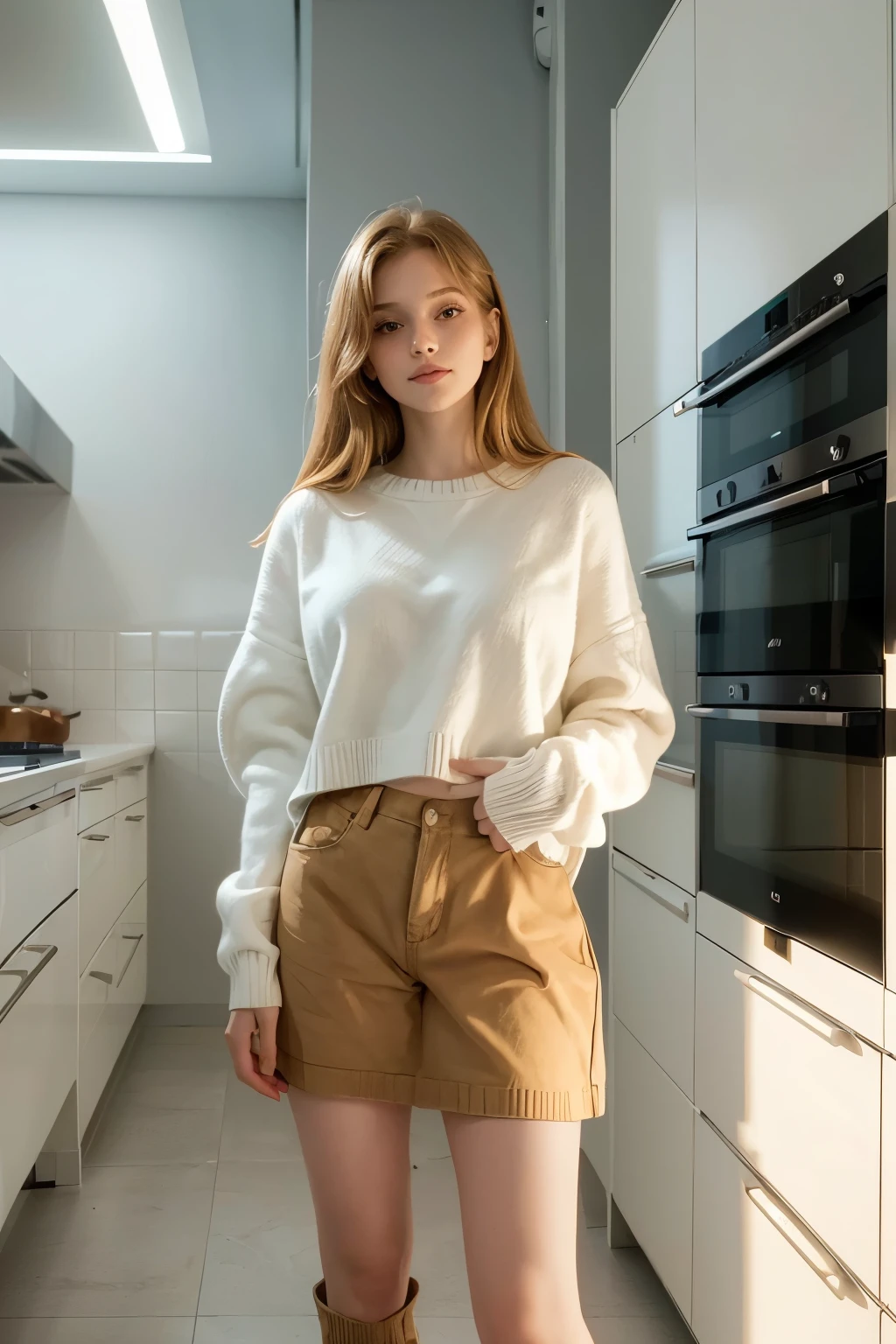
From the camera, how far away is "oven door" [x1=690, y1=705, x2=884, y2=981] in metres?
1.09

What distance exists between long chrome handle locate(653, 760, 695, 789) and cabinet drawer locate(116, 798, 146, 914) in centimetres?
158

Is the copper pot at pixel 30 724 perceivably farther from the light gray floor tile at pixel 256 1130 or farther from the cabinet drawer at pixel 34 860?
the light gray floor tile at pixel 256 1130

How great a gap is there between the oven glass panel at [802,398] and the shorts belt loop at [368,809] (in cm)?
62

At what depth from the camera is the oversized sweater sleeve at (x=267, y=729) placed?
1.11m

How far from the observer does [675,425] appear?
69.3 inches

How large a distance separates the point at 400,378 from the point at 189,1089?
231cm

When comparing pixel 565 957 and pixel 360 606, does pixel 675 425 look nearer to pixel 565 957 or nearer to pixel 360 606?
pixel 360 606

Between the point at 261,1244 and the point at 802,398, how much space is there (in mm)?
1748

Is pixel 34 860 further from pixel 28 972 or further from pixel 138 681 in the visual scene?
pixel 138 681

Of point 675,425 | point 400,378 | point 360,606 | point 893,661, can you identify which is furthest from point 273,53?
point 893,661

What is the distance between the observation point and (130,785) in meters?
3.07

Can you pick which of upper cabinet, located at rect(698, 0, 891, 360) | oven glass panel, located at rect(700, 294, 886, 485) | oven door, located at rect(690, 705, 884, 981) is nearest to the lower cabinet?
oven door, located at rect(690, 705, 884, 981)

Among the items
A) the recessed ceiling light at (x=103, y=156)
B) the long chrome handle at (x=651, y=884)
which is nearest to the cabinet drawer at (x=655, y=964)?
the long chrome handle at (x=651, y=884)

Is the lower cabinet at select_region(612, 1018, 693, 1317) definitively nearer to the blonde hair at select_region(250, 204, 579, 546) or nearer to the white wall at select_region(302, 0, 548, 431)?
the blonde hair at select_region(250, 204, 579, 546)
